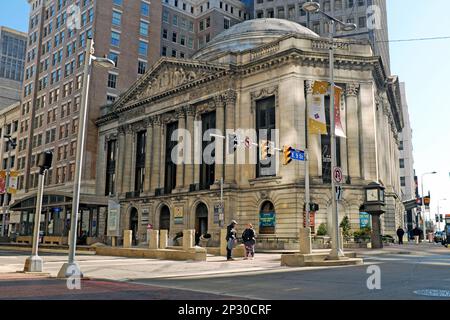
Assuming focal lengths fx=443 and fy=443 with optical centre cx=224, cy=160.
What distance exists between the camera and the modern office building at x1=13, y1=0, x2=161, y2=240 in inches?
2569

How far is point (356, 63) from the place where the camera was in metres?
43.9

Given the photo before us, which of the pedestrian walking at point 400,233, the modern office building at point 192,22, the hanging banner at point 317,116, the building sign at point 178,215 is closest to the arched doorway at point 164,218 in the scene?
the building sign at point 178,215

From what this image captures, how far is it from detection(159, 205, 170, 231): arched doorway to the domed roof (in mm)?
19958

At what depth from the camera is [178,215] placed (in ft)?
165

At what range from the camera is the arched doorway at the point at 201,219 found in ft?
157

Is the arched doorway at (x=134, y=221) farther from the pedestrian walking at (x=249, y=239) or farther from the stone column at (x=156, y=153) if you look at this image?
the pedestrian walking at (x=249, y=239)

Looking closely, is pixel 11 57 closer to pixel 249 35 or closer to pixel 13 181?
pixel 249 35

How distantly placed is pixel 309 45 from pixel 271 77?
15.8ft

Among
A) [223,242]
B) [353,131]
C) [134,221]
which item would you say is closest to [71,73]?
[134,221]

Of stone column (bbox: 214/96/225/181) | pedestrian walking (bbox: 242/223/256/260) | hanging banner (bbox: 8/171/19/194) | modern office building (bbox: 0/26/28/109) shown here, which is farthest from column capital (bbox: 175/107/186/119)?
modern office building (bbox: 0/26/28/109)

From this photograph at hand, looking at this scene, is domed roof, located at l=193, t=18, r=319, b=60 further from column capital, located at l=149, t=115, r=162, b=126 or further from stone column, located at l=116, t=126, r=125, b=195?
stone column, located at l=116, t=126, r=125, b=195

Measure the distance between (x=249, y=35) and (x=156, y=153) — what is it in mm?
19910

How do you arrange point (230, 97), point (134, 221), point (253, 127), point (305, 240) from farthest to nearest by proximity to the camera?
1. point (134, 221)
2. point (230, 97)
3. point (253, 127)
4. point (305, 240)
